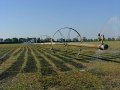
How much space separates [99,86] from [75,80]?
2.49 m

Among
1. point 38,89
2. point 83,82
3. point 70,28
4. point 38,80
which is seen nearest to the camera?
point 38,89

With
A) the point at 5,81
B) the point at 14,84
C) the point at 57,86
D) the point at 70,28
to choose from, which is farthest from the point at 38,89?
the point at 70,28

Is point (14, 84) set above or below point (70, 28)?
below

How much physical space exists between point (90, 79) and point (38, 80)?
9.06 feet

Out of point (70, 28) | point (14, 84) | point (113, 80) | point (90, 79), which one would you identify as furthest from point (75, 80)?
point (70, 28)

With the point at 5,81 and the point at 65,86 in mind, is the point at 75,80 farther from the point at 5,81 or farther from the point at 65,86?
the point at 5,81

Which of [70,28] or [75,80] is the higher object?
[70,28]

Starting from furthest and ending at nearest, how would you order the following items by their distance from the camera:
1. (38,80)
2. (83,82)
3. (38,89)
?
(38,80) < (83,82) < (38,89)

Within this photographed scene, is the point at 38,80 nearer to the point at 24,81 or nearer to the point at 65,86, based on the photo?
the point at 24,81

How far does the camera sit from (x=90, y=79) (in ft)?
58.9

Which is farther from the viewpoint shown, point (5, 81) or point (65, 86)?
point (5, 81)

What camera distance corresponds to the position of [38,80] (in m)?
18.0

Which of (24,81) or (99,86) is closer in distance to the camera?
(99,86)

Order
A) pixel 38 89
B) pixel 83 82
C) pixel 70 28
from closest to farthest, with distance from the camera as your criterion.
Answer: pixel 38 89
pixel 83 82
pixel 70 28
